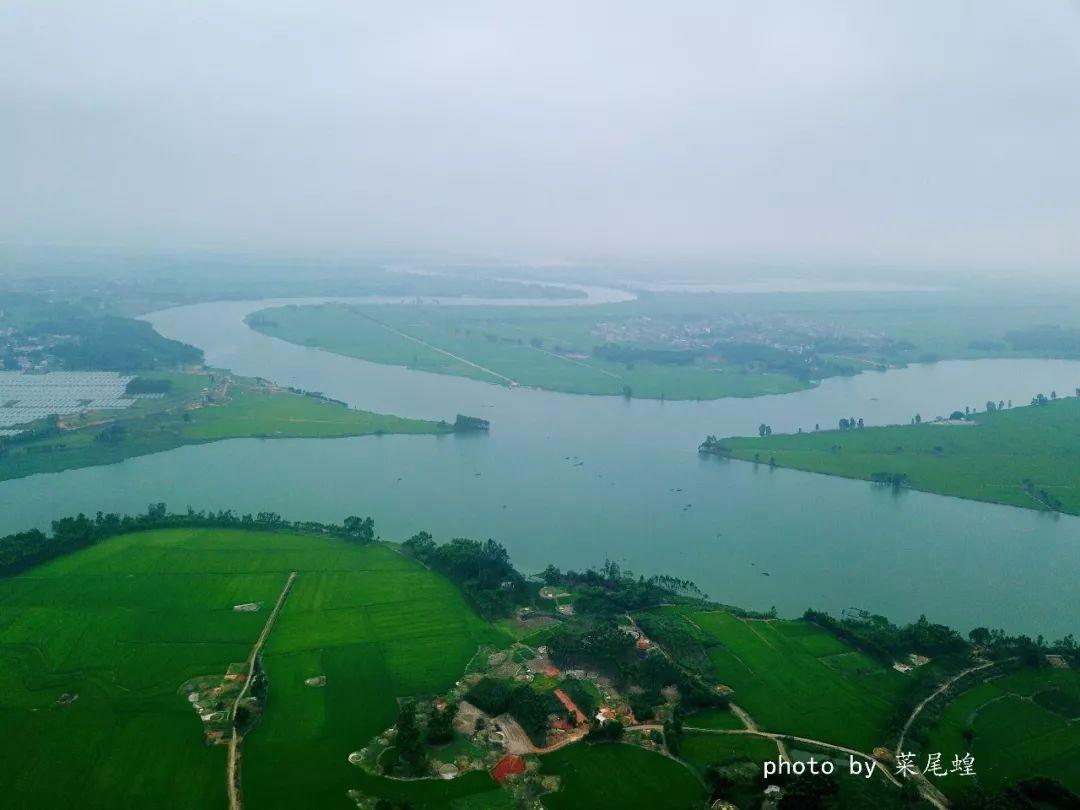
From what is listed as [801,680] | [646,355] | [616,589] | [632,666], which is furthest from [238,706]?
[646,355]

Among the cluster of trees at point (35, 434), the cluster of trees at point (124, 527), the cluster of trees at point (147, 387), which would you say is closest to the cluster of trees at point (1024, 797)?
the cluster of trees at point (124, 527)

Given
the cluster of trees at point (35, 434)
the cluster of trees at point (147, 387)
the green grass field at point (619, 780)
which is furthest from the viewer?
the cluster of trees at point (147, 387)

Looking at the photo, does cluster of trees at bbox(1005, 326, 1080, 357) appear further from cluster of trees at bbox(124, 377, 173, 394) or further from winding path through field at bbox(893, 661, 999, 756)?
cluster of trees at bbox(124, 377, 173, 394)

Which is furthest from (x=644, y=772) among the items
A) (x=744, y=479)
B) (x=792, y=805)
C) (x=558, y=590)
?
(x=744, y=479)

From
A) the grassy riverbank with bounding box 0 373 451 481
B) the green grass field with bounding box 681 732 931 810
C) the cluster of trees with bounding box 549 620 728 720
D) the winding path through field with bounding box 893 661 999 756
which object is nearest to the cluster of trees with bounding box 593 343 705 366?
the grassy riverbank with bounding box 0 373 451 481

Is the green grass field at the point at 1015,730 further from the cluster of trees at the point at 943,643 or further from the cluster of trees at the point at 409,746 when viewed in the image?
the cluster of trees at the point at 409,746
